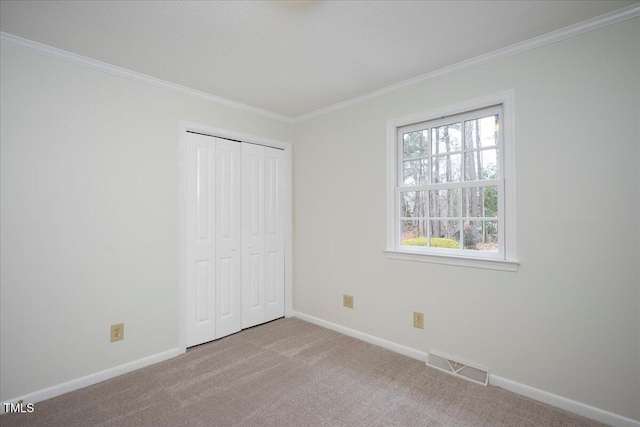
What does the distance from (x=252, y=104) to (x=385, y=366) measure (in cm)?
284

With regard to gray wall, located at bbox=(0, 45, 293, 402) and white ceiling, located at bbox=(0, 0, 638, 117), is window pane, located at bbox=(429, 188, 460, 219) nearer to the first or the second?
white ceiling, located at bbox=(0, 0, 638, 117)

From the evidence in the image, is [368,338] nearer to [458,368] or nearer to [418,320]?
[418,320]

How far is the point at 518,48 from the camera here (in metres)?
2.30

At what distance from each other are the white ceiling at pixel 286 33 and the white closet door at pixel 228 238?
2.64 ft

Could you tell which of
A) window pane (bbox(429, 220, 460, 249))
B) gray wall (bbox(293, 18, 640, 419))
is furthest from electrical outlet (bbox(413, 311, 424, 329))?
window pane (bbox(429, 220, 460, 249))

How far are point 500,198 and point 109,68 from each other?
125 inches

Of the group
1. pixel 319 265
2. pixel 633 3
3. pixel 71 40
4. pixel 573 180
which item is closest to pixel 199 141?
pixel 71 40

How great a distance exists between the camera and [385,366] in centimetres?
270

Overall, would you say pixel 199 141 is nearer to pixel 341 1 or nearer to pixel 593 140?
pixel 341 1

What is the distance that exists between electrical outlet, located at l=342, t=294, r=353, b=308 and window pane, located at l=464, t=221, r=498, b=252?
129 cm

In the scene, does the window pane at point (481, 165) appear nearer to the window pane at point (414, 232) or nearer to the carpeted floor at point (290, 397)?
the window pane at point (414, 232)

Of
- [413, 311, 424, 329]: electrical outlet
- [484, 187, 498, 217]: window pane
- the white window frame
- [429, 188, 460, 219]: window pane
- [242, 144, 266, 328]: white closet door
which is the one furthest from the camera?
[242, 144, 266, 328]: white closet door

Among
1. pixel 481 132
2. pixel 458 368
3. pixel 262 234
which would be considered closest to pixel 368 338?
pixel 458 368

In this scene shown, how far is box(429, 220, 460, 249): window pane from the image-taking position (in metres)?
2.72
